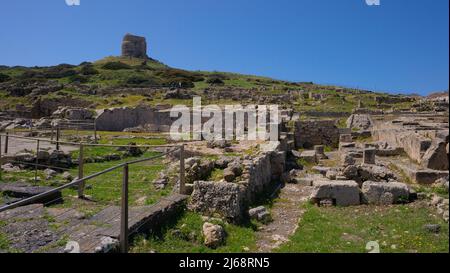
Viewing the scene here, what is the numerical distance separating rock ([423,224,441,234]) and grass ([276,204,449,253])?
8cm

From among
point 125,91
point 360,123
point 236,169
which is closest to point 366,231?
point 236,169

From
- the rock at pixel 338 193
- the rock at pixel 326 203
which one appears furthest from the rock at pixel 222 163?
the rock at pixel 326 203

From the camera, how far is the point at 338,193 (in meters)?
10.6

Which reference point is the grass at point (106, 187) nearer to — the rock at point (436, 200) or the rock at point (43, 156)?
the rock at point (43, 156)

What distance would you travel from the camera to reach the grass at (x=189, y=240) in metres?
7.08

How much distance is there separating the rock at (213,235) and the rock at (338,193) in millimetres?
3650

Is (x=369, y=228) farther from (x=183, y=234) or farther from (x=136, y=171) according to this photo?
(x=136, y=171)

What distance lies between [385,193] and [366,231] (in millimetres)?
2334

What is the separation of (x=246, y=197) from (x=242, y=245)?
9.00 ft

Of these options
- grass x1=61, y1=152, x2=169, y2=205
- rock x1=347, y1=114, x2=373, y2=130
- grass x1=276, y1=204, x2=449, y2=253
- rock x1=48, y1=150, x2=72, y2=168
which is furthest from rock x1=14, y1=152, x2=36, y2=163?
rock x1=347, y1=114, x2=373, y2=130

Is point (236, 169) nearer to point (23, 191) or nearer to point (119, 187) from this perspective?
point (119, 187)

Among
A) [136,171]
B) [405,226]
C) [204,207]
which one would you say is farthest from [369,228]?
[136,171]

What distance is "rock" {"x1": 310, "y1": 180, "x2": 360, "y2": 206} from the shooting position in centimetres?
1051

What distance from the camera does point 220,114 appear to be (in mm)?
31859
